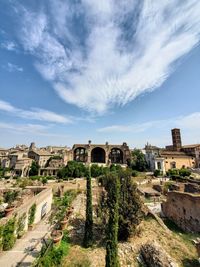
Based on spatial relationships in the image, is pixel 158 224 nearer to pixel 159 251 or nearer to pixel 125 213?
pixel 125 213

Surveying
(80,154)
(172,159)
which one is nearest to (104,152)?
(80,154)

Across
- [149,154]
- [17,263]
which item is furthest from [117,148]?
[17,263]

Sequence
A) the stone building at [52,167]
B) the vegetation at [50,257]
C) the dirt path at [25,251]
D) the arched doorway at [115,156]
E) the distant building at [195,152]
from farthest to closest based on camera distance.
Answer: the arched doorway at [115,156] → the distant building at [195,152] → the stone building at [52,167] → the dirt path at [25,251] → the vegetation at [50,257]

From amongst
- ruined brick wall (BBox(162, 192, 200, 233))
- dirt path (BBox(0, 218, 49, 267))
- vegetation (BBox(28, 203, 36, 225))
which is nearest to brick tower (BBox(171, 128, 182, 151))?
ruined brick wall (BBox(162, 192, 200, 233))

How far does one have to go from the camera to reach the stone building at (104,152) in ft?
221

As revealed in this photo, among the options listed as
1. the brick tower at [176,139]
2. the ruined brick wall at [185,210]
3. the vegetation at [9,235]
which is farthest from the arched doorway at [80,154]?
the vegetation at [9,235]

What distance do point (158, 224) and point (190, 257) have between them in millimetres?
4421

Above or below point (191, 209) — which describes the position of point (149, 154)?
above

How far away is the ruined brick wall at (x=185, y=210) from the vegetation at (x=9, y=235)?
14.9 metres

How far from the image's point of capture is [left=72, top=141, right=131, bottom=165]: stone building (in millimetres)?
67250

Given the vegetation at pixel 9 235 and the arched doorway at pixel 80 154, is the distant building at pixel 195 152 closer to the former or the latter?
the arched doorway at pixel 80 154

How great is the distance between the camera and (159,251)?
862 centimetres

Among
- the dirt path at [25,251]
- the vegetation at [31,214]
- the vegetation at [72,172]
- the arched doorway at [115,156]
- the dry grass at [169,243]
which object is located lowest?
the dry grass at [169,243]

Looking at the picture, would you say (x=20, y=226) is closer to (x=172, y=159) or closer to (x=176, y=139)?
(x=172, y=159)
